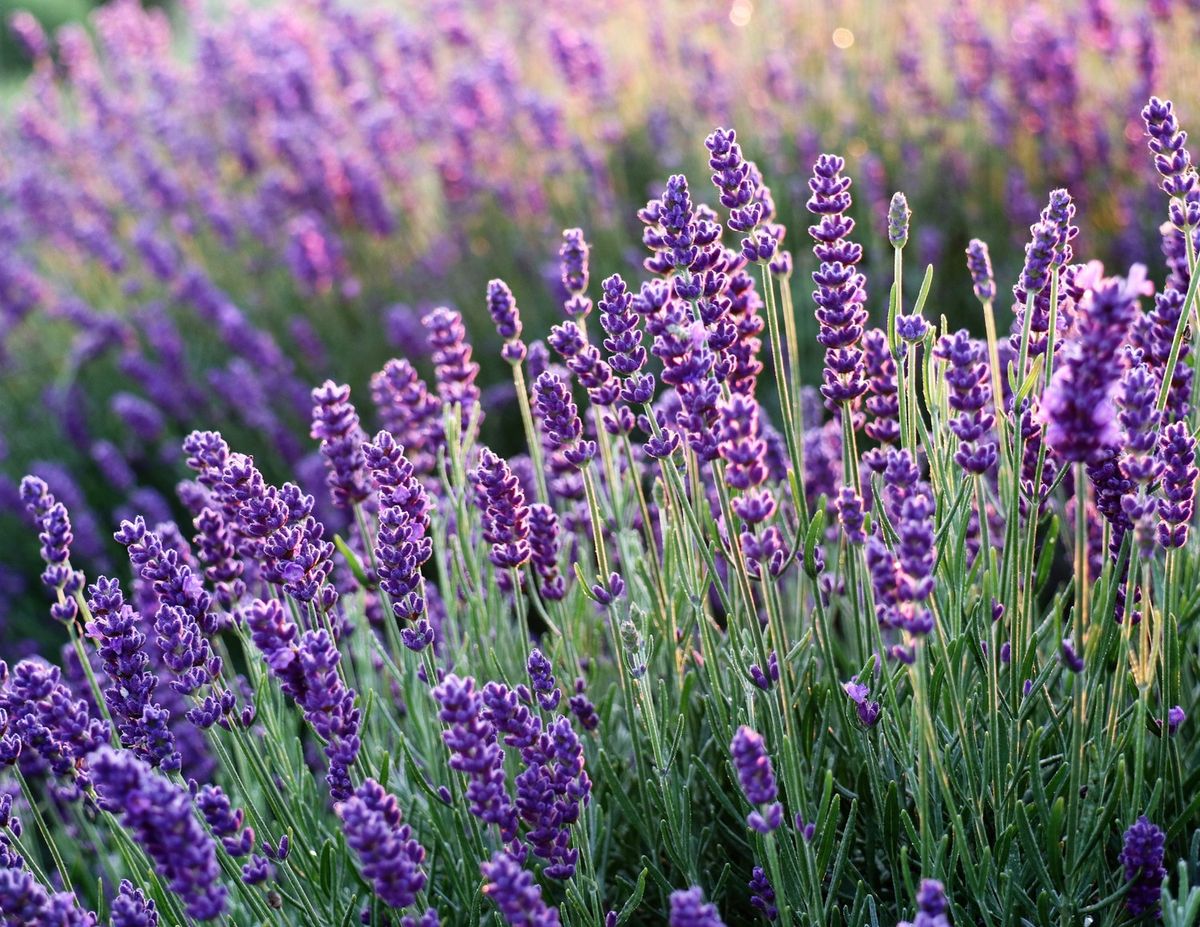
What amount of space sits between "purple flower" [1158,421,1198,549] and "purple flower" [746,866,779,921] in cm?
75

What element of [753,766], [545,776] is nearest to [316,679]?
[545,776]

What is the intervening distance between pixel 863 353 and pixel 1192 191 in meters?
0.57

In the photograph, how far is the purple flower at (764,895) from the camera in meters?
1.86

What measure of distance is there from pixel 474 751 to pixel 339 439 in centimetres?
74

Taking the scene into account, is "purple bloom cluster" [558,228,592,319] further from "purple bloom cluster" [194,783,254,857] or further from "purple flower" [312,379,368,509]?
"purple bloom cluster" [194,783,254,857]

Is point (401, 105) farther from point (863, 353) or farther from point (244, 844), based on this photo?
point (244, 844)

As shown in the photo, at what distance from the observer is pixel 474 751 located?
149cm

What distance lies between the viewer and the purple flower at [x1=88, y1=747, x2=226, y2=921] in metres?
1.28

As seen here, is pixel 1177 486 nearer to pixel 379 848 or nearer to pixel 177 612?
pixel 379 848

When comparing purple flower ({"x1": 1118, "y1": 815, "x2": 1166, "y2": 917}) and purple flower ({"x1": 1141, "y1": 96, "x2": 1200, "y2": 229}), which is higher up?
purple flower ({"x1": 1141, "y1": 96, "x2": 1200, "y2": 229})

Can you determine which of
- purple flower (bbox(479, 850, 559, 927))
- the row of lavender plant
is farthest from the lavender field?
the row of lavender plant

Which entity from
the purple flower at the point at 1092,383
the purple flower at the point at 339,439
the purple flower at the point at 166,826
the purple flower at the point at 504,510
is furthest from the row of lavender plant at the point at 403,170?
the purple flower at the point at 1092,383

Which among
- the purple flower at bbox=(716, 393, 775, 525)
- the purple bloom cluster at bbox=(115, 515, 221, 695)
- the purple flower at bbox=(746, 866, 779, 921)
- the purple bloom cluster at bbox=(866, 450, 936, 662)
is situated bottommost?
the purple flower at bbox=(746, 866, 779, 921)

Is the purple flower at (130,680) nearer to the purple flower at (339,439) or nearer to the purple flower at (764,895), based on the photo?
the purple flower at (339,439)
